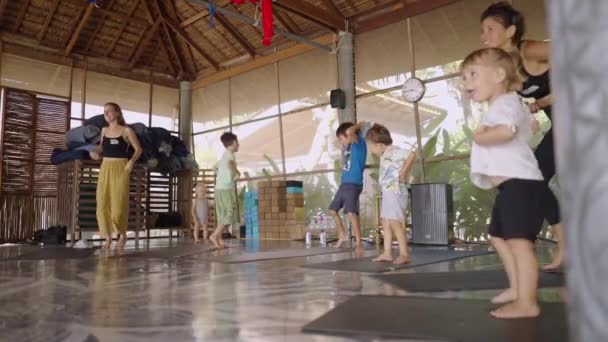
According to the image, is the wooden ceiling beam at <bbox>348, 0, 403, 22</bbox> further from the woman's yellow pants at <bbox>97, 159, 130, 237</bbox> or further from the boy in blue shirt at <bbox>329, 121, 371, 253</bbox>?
the woman's yellow pants at <bbox>97, 159, 130, 237</bbox>

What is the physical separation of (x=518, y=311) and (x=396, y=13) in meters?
6.00

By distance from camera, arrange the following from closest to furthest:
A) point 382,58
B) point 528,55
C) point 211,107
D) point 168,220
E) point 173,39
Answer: point 528,55 → point 382,58 → point 168,220 → point 173,39 → point 211,107

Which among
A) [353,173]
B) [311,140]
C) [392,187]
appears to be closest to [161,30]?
[311,140]

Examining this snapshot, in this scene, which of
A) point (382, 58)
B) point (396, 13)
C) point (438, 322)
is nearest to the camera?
point (438, 322)

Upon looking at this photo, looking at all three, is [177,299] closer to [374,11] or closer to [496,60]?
[496,60]

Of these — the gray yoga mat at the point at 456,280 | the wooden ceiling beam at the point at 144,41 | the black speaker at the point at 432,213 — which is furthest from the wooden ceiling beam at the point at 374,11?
the gray yoga mat at the point at 456,280

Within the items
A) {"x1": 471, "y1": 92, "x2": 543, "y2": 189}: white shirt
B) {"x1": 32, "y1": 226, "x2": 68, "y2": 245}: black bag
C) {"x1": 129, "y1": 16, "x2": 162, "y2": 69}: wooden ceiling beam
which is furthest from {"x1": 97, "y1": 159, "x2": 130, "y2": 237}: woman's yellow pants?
{"x1": 129, "y1": 16, "x2": 162, "y2": 69}: wooden ceiling beam

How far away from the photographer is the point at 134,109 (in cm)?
901

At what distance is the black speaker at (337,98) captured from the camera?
6.82m

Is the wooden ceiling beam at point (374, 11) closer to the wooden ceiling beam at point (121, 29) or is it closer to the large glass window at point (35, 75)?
the wooden ceiling beam at point (121, 29)

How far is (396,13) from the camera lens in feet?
21.7

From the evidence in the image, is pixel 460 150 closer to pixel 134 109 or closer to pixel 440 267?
pixel 440 267

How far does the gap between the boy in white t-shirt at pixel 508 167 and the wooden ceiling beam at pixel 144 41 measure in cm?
804

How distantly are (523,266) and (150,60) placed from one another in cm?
917
